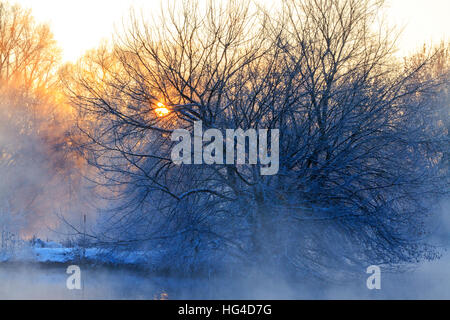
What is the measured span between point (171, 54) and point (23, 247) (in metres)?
6.96

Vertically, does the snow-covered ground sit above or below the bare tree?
below

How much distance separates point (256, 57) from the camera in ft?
32.3

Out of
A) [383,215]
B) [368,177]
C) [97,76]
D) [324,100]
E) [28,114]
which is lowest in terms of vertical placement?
[383,215]

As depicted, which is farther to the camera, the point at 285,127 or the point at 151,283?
the point at 151,283

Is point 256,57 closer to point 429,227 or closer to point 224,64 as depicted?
point 224,64

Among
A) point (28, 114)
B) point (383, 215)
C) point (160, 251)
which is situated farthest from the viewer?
point (28, 114)

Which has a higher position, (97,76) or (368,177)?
(97,76)

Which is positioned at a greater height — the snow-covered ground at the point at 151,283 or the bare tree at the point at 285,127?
the bare tree at the point at 285,127

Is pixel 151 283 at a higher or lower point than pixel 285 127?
lower
